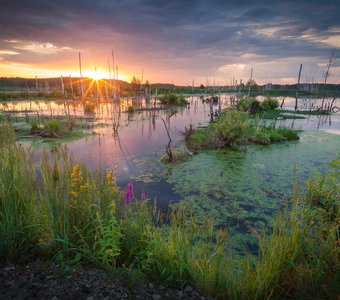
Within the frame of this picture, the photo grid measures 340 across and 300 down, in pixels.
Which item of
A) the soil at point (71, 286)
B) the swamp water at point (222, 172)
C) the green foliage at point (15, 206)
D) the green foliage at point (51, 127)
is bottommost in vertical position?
the swamp water at point (222, 172)

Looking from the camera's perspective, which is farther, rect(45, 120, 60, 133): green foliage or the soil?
rect(45, 120, 60, 133): green foliage

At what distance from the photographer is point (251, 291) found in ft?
7.13

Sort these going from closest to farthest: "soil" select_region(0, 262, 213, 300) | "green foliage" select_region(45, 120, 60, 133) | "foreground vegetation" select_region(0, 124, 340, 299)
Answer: "soil" select_region(0, 262, 213, 300)
"foreground vegetation" select_region(0, 124, 340, 299)
"green foliage" select_region(45, 120, 60, 133)

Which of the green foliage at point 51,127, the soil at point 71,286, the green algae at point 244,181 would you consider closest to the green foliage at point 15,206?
the soil at point 71,286

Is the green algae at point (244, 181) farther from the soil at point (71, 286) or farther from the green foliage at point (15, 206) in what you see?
the green foliage at point (15, 206)

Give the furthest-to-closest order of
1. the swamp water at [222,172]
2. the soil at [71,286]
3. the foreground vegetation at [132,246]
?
the swamp water at [222,172] < the foreground vegetation at [132,246] < the soil at [71,286]

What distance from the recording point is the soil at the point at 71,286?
5.83 feet

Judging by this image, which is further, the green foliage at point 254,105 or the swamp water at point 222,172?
the green foliage at point 254,105

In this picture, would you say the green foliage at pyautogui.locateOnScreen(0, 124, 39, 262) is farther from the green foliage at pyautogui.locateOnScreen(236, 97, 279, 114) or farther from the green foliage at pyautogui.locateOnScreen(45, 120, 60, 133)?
the green foliage at pyautogui.locateOnScreen(236, 97, 279, 114)

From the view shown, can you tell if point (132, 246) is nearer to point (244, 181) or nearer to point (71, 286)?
point (71, 286)

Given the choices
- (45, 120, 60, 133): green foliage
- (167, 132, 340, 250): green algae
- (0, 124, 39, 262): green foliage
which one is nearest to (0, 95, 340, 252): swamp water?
(167, 132, 340, 250): green algae

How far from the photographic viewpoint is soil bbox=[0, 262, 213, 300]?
5.83 ft

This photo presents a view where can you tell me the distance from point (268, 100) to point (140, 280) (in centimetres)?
2678

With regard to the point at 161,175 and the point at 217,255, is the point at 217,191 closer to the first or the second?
the point at 161,175
